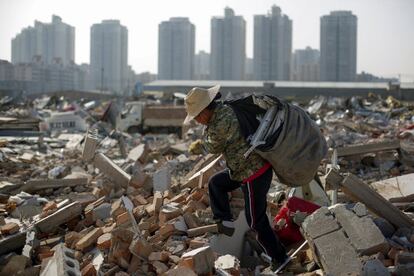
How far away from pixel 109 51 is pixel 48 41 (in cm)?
1098

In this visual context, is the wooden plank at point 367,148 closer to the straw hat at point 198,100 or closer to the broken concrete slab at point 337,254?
the broken concrete slab at point 337,254

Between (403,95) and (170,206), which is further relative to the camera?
(403,95)

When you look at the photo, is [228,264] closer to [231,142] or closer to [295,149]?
[231,142]

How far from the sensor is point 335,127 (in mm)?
15695

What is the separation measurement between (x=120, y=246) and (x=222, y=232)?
0.86 metres

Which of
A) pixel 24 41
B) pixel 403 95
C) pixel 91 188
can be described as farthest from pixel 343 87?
pixel 24 41

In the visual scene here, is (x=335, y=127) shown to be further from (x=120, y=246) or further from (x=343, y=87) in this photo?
(x=343, y=87)

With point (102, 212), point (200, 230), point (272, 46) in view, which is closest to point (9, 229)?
point (102, 212)

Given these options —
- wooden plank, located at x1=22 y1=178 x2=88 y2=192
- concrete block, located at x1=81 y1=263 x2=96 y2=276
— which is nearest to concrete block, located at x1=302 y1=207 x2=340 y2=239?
concrete block, located at x1=81 y1=263 x2=96 y2=276

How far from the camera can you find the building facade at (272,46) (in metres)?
71.4

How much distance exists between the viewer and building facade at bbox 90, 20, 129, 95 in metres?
75.2

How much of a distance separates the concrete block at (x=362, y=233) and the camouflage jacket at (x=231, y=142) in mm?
777

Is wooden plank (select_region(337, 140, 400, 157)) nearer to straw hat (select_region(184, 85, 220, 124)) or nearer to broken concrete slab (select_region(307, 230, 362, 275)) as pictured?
broken concrete slab (select_region(307, 230, 362, 275))

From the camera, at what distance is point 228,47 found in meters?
74.7
